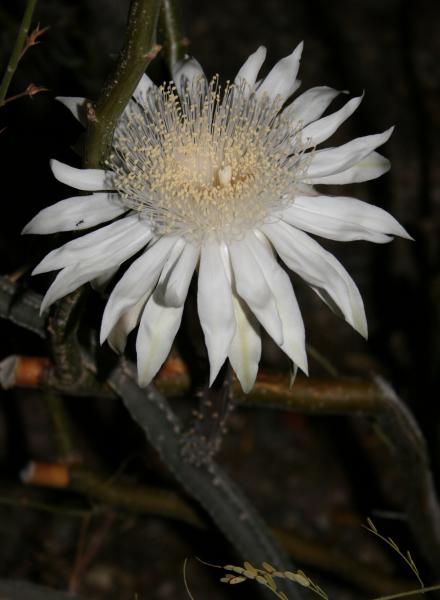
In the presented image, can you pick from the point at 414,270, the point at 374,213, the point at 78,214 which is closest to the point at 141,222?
the point at 78,214

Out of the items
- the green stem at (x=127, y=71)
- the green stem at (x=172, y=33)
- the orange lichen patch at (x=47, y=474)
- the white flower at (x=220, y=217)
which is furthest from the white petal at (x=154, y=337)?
the orange lichen patch at (x=47, y=474)

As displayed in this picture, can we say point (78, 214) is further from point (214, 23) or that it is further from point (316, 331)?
point (214, 23)

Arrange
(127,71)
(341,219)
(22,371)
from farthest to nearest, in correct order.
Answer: (22,371)
(341,219)
(127,71)

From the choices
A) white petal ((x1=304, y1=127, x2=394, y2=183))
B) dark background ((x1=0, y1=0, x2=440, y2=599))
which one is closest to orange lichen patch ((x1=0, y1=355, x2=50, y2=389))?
dark background ((x1=0, y1=0, x2=440, y2=599))

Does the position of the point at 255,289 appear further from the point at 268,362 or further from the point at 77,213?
the point at 268,362

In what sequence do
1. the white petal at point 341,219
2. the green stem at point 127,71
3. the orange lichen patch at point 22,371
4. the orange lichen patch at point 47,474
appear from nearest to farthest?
1. the green stem at point 127,71
2. the white petal at point 341,219
3. the orange lichen patch at point 22,371
4. the orange lichen patch at point 47,474

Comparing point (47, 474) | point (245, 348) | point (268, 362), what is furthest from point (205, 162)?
point (268, 362)

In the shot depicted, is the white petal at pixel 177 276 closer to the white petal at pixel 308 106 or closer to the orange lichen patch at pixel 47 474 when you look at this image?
the white petal at pixel 308 106
